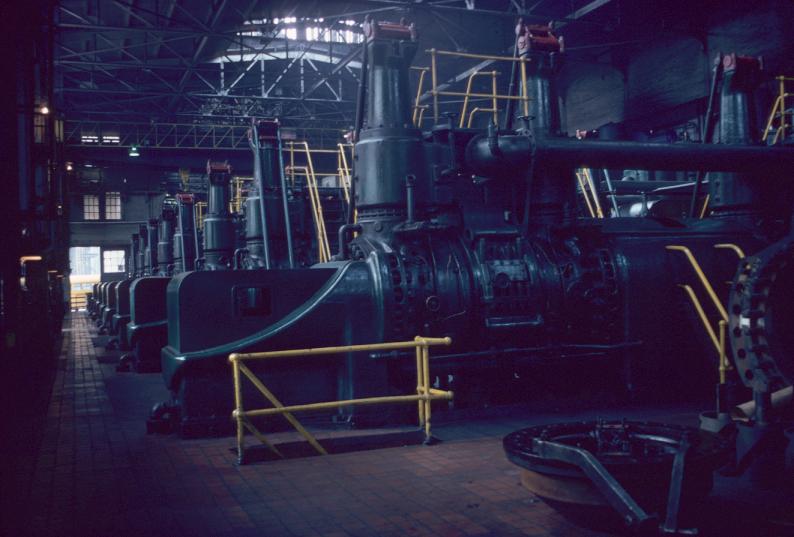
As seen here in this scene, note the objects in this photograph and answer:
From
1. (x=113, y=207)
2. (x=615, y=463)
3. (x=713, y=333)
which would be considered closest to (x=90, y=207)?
(x=113, y=207)

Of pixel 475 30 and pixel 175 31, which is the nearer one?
pixel 175 31

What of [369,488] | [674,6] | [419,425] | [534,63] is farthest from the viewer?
[674,6]

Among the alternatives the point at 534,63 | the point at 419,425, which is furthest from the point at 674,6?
the point at 419,425

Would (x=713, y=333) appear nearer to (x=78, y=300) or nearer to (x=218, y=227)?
(x=218, y=227)

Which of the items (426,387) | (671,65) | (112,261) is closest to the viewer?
(426,387)

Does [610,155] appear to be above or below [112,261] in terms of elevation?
above

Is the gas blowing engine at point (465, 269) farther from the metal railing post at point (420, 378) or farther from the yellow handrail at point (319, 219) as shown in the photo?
the yellow handrail at point (319, 219)

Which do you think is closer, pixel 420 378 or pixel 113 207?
pixel 420 378

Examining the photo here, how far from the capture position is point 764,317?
678 centimetres

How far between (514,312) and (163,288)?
7236mm

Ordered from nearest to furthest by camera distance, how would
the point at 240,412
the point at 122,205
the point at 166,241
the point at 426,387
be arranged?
the point at 240,412 < the point at 426,387 < the point at 166,241 < the point at 122,205

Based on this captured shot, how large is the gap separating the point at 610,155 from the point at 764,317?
8.32 ft

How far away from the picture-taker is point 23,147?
8203 millimetres

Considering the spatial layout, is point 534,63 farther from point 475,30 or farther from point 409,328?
point 475,30
